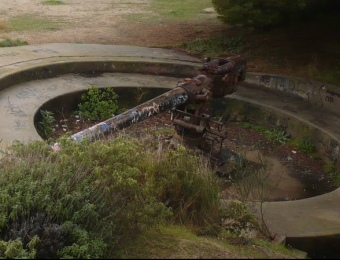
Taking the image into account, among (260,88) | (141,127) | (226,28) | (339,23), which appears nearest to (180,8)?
(226,28)

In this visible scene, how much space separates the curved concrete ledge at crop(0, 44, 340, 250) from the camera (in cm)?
1003

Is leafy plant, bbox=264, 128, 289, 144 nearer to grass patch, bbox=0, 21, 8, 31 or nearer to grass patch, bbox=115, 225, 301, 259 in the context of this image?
grass patch, bbox=115, 225, 301, 259

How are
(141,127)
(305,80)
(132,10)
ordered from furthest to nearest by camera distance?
(132,10) < (305,80) < (141,127)

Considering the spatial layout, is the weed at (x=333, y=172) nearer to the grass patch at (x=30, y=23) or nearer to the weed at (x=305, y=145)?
the weed at (x=305, y=145)

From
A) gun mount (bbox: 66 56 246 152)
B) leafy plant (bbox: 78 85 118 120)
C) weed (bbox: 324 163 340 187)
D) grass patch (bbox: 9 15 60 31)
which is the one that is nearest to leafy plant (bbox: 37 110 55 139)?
leafy plant (bbox: 78 85 118 120)

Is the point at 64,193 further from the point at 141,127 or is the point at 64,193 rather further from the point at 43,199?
the point at 141,127

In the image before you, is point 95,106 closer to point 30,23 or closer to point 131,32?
point 131,32

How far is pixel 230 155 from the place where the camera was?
9797 mm

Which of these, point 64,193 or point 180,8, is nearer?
point 64,193

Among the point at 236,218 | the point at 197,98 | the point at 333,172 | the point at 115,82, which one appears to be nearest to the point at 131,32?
the point at 115,82

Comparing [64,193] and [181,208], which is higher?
[64,193]

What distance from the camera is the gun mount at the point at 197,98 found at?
8672mm

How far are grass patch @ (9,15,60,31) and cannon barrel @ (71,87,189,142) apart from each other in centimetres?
825

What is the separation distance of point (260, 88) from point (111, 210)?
8457 mm
